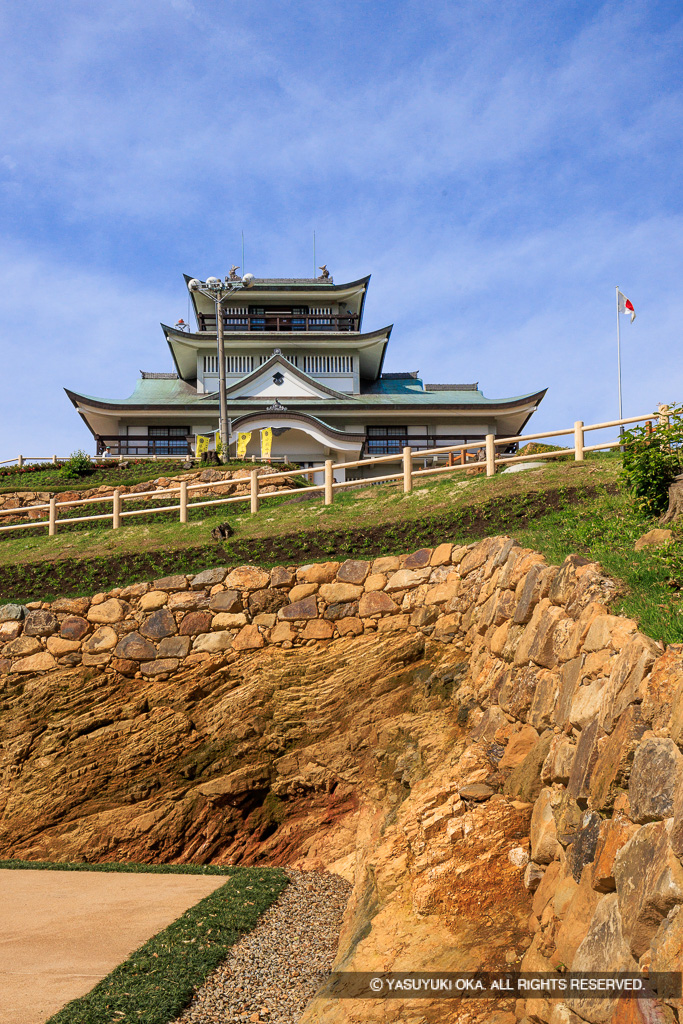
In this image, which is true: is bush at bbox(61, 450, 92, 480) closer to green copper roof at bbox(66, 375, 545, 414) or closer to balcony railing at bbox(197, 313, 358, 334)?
green copper roof at bbox(66, 375, 545, 414)

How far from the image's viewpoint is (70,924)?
26.0 feet

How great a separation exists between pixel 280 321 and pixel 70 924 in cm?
3677

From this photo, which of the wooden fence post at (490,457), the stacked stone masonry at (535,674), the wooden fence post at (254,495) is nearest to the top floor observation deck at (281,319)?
the wooden fence post at (254,495)

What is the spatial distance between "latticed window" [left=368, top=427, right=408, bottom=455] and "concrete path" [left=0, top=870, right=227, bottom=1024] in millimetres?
28283

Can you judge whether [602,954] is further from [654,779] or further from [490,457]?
[490,457]

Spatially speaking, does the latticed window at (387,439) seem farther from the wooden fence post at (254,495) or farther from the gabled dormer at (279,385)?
the wooden fence post at (254,495)

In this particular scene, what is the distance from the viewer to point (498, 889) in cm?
654

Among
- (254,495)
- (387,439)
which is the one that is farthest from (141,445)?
(254,495)

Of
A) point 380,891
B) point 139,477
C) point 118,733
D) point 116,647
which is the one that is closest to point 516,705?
point 380,891

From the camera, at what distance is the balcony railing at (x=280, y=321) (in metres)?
41.4

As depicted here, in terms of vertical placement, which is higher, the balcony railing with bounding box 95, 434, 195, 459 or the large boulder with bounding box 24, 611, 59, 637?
the balcony railing with bounding box 95, 434, 195, 459

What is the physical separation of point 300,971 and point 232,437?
28.2 m

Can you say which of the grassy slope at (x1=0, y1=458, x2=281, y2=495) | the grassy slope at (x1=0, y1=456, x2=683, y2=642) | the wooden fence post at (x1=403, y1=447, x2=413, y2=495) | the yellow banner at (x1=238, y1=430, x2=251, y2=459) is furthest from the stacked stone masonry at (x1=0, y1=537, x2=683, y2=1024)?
the yellow banner at (x1=238, y1=430, x2=251, y2=459)

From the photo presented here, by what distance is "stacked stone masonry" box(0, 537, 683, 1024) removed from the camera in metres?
4.60
